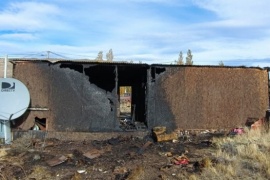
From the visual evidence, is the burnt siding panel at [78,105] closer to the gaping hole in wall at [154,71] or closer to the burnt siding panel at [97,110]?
the burnt siding panel at [97,110]

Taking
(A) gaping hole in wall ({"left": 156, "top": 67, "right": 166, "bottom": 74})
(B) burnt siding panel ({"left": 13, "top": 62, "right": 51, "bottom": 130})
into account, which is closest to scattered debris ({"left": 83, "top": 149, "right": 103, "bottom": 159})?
(B) burnt siding panel ({"left": 13, "top": 62, "right": 51, "bottom": 130})

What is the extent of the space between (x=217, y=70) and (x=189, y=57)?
53086mm

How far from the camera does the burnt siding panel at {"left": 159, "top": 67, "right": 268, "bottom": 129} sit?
481 inches

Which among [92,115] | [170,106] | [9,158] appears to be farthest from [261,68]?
[9,158]

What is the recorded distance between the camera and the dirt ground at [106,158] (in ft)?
24.8

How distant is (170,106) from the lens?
1219 centimetres

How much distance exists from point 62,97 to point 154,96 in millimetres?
3174

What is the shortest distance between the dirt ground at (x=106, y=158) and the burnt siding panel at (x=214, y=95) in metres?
0.80

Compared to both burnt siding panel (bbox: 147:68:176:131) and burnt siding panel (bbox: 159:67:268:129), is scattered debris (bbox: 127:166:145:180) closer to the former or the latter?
burnt siding panel (bbox: 147:68:176:131)

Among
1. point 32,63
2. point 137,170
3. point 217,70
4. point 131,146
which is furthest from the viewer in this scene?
point 217,70

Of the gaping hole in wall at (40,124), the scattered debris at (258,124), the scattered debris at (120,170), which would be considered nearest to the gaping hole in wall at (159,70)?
the scattered debris at (258,124)

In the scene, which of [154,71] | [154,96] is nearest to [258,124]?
[154,96]

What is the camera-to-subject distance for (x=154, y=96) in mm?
12102

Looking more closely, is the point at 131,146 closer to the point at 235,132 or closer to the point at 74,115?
the point at 74,115
